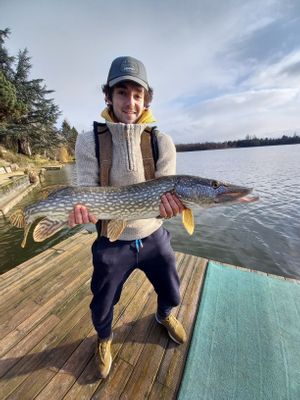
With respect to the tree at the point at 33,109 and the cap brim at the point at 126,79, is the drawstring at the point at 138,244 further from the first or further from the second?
the tree at the point at 33,109

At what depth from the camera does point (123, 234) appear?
2.01m

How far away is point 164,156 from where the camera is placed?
6.82 feet

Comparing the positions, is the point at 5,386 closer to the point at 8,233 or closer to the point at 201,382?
the point at 201,382

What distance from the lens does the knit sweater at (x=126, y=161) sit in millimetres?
1942

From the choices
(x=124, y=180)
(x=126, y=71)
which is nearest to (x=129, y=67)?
(x=126, y=71)

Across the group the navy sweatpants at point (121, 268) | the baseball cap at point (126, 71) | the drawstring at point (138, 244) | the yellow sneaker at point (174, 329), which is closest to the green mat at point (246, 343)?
the yellow sneaker at point (174, 329)

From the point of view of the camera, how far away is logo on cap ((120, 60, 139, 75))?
188 cm

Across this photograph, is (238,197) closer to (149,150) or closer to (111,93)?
(149,150)

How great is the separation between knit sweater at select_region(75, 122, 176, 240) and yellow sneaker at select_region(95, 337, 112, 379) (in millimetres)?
1202

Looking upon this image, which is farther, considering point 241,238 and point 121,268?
point 241,238

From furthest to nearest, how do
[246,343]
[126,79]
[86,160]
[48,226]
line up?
[246,343] → [48,226] → [86,160] → [126,79]

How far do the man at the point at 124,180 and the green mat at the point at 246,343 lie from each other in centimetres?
96

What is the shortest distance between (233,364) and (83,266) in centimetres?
284

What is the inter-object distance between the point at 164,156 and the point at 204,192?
0.54 meters
